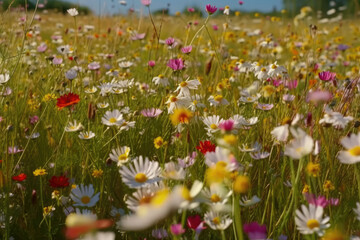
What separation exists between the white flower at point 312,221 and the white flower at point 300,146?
8 cm

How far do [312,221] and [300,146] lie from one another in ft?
0.39

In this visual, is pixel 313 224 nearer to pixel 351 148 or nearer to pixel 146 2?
pixel 351 148

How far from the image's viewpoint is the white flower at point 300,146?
2.08 ft

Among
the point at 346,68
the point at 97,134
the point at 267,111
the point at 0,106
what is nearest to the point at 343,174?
the point at 267,111

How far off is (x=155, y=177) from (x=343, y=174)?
1.82 ft

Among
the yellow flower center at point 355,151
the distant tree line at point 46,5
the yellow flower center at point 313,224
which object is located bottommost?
the distant tree line at point 46,5

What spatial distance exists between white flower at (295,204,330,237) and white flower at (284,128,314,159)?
0.27 ft

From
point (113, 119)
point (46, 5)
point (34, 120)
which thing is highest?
point (113, 119)

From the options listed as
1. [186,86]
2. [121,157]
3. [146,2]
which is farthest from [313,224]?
[146,2]

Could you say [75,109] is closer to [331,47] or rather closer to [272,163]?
[272,163]

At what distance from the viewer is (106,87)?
1330mm

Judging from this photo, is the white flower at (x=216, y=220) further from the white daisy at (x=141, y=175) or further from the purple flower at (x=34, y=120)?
the purple flower at (x=34, y=120)

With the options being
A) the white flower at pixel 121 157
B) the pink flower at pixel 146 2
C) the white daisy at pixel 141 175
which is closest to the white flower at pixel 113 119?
the white flower at pixel 121 157

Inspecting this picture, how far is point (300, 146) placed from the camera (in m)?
0.65
